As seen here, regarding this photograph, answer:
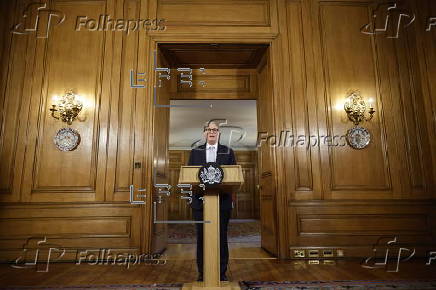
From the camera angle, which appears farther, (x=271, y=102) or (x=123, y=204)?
(x=271, y=102)

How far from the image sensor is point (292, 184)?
3705 millimetres

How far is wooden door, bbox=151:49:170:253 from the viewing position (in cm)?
374

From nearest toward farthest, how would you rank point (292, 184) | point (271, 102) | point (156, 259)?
1. point (156, 259)
2. point (292, 184)
3. point (271, 102)

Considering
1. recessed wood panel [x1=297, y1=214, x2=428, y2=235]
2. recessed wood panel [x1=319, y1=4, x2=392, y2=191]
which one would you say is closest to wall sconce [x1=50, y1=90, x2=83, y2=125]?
recessed wood panel [x1=297, y1=214, x2=428, y2=235]

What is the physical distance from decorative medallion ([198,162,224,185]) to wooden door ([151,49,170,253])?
1.54 meters

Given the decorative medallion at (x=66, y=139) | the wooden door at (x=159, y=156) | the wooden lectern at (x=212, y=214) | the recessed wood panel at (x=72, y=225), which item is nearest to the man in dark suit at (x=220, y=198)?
the wooden lectern at (x=212, y=214)

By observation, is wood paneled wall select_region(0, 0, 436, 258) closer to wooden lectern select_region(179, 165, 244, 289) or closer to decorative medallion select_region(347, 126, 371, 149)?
decorative medallion select_region(347, 126, 371, 149)

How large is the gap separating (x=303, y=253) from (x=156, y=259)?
5.75ft

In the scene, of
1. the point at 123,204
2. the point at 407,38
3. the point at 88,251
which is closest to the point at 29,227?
the point at 88,251

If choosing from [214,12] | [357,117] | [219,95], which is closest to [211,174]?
[357,117]

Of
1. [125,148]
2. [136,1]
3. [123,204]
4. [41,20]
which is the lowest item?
[123,204]

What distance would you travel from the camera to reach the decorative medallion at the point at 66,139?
12.2 feet

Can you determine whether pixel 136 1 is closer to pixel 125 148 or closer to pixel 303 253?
pixel 125 148

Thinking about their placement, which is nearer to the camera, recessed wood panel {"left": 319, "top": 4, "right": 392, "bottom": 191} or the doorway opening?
recessed wood panel {"left": 319, "top": 4, "right": 392, "bottom": 191}
